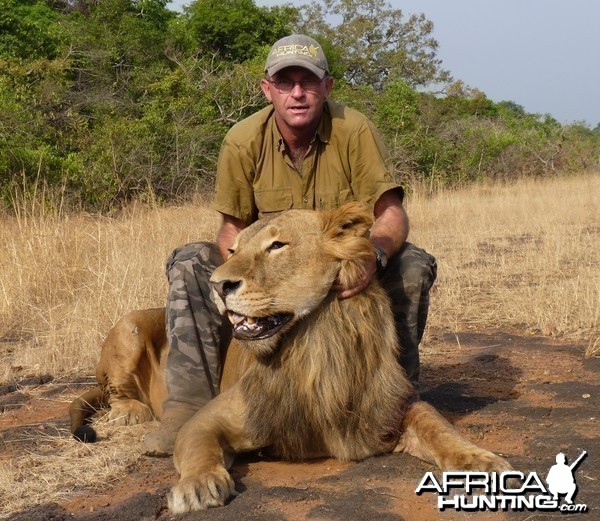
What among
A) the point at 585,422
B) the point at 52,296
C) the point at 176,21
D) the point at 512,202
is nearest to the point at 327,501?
the point at 585,422

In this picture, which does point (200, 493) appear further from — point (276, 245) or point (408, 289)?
point (408, 289)

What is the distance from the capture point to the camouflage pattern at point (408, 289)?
12.7 ft

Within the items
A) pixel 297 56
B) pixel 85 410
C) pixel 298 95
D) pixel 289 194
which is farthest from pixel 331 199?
pixel 85 410

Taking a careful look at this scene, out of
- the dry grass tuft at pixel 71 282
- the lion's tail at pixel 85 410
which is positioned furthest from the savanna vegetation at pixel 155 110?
the lion's tail at pixel 85 410

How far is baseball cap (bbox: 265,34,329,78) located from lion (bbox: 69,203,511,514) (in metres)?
0.89

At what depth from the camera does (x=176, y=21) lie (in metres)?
17.9

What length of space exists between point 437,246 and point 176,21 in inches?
415

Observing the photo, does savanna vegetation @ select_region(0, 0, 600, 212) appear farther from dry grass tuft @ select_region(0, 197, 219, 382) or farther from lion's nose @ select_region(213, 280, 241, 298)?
lion's nose @ select_region(213, 280, 241, 298)

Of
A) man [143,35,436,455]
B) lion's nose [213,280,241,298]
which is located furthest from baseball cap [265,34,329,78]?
lion's nose [213,280,241,298]

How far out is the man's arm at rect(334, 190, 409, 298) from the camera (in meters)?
3.73

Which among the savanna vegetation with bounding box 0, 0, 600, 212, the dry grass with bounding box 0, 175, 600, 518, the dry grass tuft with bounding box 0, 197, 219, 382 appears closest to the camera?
the dry grass with bounding box 0, 175, 600, 518

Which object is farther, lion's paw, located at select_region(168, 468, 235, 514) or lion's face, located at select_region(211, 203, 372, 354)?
lion's face, located at select_region(211, 203, 372, 354)

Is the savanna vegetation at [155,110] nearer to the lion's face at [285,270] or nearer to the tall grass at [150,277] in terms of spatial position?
the tall grass at [150,277]

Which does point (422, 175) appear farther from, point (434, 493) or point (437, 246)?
point (434, 493)
